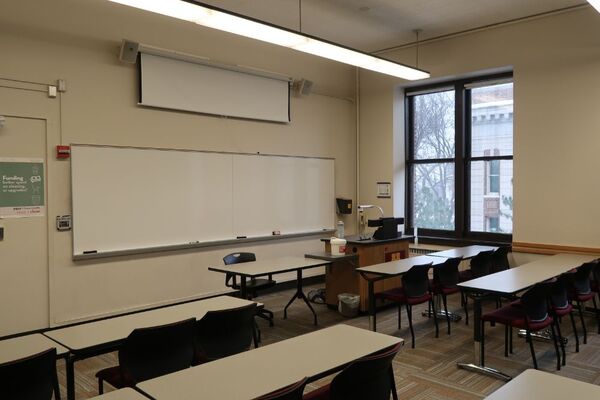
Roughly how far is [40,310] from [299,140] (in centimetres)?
407

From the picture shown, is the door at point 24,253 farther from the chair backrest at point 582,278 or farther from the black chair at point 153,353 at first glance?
the chair backrest at point 582,278

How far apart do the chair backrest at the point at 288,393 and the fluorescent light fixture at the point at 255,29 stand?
9.06 ft

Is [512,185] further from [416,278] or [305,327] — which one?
[305,327]

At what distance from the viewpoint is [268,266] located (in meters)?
4.85

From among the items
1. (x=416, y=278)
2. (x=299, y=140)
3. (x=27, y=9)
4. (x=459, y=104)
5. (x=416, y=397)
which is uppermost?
(x=27, y=9)

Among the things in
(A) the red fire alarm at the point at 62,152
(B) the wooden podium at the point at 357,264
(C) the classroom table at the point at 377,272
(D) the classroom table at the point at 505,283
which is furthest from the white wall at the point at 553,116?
(A) the red fire alarm at the point at 62,152

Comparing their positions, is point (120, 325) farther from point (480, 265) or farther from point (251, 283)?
point (480, 265)

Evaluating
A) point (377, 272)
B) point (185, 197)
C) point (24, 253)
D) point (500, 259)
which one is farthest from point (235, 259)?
point (500, 259)

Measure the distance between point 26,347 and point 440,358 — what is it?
128 inches

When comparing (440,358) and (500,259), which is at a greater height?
(500,259)

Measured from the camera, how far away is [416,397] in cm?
344

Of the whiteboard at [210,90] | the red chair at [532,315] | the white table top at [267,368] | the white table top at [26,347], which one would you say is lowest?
the red chair at [532,315]

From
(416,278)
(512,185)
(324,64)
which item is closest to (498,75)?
(512,185)

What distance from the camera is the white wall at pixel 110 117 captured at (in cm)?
468
